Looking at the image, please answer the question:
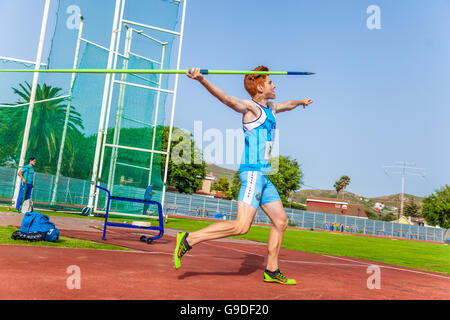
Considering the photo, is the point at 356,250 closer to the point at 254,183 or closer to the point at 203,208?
the point at 254,183

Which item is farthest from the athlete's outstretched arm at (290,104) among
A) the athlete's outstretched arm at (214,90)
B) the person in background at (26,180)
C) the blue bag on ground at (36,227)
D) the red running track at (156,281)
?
the person in background at (26,180)

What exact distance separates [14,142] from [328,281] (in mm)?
12623

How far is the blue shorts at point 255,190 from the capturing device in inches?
161

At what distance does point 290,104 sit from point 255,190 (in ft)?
5.04

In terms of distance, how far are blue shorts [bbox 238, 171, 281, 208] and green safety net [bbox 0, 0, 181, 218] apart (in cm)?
986

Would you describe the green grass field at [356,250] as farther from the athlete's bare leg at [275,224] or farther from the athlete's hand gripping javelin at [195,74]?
the athlete's hand gripping javelin at [195,74]

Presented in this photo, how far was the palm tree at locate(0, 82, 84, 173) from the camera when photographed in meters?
13.2

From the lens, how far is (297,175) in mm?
79500

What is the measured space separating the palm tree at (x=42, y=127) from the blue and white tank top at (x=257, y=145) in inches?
426

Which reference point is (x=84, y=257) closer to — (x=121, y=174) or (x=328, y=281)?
(x=328, y=281)

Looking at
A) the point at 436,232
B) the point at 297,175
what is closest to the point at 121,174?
the point at 436,232

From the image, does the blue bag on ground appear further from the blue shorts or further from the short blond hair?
the short blond hair

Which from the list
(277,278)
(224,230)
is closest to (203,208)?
(277,278)

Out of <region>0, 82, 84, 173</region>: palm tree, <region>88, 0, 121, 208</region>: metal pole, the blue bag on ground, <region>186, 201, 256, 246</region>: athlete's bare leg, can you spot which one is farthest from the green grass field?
<region>186, 201, 256, 246</region>: athlete's bare leg
